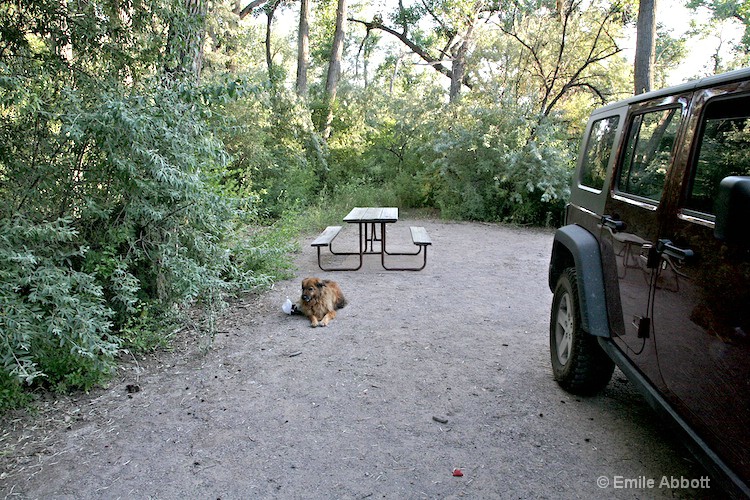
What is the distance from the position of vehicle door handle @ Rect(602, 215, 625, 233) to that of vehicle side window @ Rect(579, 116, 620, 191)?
41 centimetres

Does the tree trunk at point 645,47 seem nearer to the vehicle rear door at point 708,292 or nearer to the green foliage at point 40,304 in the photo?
the vehicle rear door at point 708,292

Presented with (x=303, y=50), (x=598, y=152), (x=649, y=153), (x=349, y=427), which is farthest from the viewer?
(x=303, y=50)

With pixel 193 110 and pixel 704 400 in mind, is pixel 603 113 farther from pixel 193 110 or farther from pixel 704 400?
pixel 193 110

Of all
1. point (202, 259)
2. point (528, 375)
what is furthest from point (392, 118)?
point (528, 375)

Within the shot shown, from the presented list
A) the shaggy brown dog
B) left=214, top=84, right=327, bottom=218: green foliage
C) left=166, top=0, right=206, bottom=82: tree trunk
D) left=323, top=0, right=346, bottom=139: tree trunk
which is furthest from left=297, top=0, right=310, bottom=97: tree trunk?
the shaggy brown dog

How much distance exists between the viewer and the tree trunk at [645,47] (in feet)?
34.6

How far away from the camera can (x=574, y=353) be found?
364 centimetres

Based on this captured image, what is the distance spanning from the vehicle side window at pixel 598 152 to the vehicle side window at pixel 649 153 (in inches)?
13.0

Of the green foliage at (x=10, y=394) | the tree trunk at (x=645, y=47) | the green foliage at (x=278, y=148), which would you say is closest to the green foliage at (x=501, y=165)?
the tree trunk at (x=645, y=47)

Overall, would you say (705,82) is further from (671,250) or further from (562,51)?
(562,51)

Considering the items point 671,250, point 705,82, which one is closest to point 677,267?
point 671,250

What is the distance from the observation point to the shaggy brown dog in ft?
18.8

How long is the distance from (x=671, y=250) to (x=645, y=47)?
10.3 metres

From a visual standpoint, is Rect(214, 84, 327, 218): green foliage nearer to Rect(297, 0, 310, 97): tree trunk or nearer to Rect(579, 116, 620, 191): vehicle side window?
Rect(297, 0, 310, 97): tree trunk
